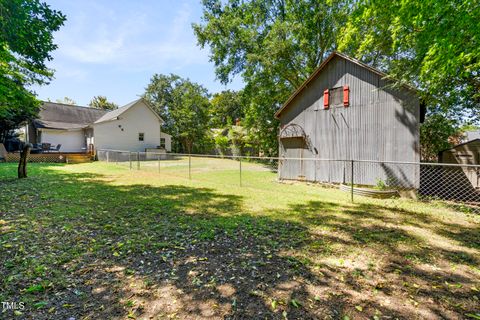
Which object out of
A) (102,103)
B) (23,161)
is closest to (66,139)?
(23,161)

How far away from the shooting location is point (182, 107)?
33719 mm

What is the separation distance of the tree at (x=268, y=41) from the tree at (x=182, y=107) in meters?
14.2

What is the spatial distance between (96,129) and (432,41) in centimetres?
2502

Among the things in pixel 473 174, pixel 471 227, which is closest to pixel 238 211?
pixel 471 227

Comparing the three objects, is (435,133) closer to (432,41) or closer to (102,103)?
(432,41)

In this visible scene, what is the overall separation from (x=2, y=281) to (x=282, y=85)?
16.5 m

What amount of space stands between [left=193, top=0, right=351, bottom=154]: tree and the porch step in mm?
14198

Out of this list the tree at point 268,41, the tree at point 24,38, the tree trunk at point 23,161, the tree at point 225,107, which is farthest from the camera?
the tree at point 225,107

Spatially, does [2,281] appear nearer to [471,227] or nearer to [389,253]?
[389,253]

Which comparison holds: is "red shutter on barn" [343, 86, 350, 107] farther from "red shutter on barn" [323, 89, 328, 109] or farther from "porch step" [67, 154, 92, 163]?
"porch step" [67, 154, 92, 163]

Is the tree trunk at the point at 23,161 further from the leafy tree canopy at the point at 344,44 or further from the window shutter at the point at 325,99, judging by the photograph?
the window shutter at the point at 325,99

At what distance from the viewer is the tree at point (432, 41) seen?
5629 millimetres

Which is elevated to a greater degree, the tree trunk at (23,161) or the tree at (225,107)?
the tree at (225,107)

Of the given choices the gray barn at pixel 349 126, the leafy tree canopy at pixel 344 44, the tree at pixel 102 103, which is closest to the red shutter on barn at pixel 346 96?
the gray barn at pixel 349 126
